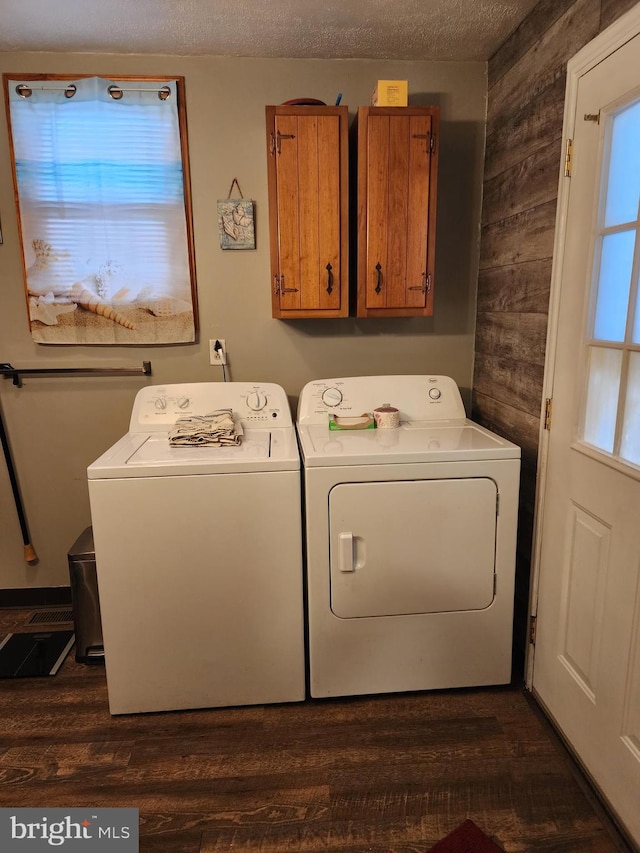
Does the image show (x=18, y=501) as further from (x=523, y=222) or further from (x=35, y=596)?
(x=523, y=222)

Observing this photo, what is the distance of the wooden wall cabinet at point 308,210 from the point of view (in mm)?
2090

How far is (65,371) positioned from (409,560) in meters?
1.68

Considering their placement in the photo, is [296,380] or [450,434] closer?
[450,434]

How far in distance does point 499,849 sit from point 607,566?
0.78 metres

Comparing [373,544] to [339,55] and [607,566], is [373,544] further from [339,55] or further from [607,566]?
[339,55]

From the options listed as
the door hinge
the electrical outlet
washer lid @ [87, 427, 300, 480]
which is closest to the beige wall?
the electrical outlet

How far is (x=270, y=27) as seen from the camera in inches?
79.8

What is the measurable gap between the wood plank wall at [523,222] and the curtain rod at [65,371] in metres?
1.51

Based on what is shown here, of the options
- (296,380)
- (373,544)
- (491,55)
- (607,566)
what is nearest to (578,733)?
(607,566)

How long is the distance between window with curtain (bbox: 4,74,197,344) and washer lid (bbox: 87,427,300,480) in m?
0.70

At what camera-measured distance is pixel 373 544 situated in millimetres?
1902

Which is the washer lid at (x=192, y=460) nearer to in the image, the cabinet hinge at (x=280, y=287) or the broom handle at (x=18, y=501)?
the cabinet hinge at (x=280, y=287)

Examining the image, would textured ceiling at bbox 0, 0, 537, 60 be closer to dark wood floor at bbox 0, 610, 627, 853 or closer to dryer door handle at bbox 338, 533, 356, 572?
dryer door handle at bbox 338, 533, 356, 572

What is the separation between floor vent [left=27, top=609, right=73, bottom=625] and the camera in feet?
8.43
